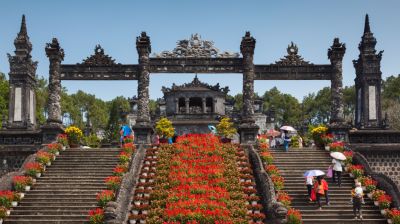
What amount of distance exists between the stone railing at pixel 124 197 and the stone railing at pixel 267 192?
4847mm

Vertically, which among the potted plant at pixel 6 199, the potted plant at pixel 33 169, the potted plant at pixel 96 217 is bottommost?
the potted plant at pixel 96 217

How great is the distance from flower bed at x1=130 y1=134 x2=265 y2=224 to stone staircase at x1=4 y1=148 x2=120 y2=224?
1.75 m

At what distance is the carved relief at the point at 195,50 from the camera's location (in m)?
29.5

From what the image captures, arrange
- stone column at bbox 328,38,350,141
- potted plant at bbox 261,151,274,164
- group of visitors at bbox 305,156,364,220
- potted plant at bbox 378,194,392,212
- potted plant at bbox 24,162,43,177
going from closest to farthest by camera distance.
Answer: group of visitors at bbox 305,156,364,220, potted plant at bbox 378,194,392,212, potted plant at bbox 24,162,43,177, potted plant at bbox 261,151,274,164, stone column at bbox 328,38,350,141

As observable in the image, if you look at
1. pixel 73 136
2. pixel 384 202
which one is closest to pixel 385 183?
pixel 384 202

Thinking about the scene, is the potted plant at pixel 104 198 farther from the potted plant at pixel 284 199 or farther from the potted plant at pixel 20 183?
the potted plant at pixel 284 199

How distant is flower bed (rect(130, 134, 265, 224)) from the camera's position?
17453 millimetres

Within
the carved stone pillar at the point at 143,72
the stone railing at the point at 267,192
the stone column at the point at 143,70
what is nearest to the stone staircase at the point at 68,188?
the carved stone pillar at the point at 143,72

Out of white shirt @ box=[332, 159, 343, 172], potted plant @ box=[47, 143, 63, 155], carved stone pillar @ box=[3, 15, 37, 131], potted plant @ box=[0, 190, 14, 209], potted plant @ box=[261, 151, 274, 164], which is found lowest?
potted plant @ box=[0, 190, 14, 209]

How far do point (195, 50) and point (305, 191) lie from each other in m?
12.2

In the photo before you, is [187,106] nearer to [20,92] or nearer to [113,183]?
[20,92]

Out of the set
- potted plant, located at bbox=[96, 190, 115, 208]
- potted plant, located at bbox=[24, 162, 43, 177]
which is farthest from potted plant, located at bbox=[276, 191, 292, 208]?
potted plant, located at bbox=[24, 162, 43, 177]

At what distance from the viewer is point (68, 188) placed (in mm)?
20359

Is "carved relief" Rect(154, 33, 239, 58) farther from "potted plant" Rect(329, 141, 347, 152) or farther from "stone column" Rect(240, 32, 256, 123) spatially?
"potted plant" Rect(329, 141, 347, 152)
